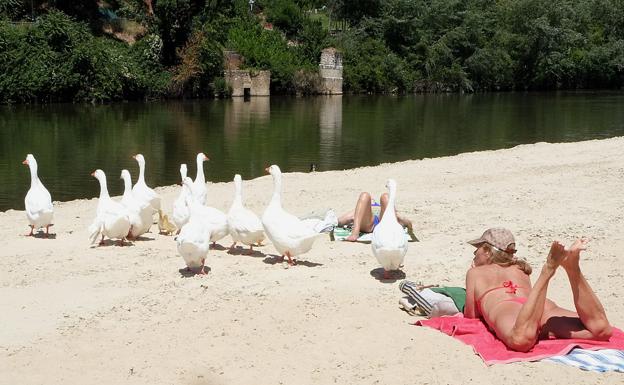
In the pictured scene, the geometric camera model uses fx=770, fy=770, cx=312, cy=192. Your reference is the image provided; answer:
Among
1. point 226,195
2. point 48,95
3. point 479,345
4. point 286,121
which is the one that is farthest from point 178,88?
point 479,345

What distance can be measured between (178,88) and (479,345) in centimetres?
5649

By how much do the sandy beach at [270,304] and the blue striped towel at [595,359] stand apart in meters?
0.07

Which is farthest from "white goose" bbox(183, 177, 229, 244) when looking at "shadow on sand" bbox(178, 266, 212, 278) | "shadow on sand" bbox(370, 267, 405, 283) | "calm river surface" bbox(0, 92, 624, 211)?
"calm river surface" bbox(0, 92, 624, 211)

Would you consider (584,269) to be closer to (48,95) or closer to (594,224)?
(594,224)

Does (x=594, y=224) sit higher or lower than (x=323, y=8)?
lower

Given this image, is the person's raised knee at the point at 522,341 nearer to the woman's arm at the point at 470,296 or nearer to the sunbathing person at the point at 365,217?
the woman's arm at the point at 470,296

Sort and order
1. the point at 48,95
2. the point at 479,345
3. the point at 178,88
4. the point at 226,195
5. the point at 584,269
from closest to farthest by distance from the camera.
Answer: the point at 479,345
the point at 584,269
the point at 226,195
the point at 48,95
the point at 178,88

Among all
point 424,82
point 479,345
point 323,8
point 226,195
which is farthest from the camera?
point 323,8

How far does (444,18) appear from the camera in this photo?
79.8 m

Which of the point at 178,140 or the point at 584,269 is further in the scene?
the point at 178,140

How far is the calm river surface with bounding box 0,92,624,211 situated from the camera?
2405 cm

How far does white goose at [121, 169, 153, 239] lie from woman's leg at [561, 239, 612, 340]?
665cm

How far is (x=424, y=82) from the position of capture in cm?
7825

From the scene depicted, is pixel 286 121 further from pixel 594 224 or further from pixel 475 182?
pixel 594 224
